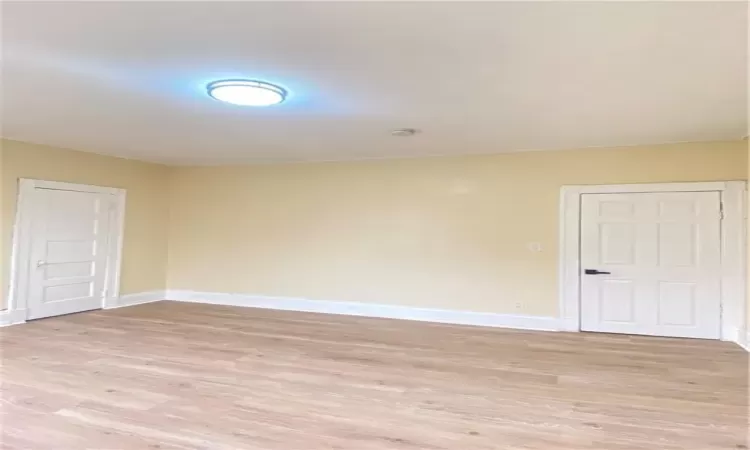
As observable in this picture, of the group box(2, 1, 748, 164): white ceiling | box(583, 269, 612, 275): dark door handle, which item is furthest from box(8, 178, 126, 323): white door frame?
box(583, 269, 612, 275): dark door handle

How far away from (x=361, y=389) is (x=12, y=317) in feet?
15.1

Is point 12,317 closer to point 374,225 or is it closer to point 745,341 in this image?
point 374,225

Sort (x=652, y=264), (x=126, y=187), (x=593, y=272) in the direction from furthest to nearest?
(x=126, y=187)
(x=593, y=272)
(x=652, y=264)

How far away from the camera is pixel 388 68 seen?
302 centimetres

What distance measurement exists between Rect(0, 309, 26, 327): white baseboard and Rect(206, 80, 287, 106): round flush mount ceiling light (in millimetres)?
4148

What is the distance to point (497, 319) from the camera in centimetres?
603

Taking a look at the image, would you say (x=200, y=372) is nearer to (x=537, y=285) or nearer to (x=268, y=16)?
(x=268, y=16)

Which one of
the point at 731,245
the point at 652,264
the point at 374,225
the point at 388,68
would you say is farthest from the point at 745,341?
the point at 388,68

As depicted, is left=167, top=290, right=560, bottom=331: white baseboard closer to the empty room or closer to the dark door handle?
the empty room

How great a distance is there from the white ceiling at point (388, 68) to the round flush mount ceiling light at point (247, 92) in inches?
3.6

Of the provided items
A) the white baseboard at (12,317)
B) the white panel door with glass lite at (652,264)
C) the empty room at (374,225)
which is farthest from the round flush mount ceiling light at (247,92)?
the white baseboard at (12,317)

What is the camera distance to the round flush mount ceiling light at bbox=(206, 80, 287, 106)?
10.8ft

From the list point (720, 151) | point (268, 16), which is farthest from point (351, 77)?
point (720, 151)

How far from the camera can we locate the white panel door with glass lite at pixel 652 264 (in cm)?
529
